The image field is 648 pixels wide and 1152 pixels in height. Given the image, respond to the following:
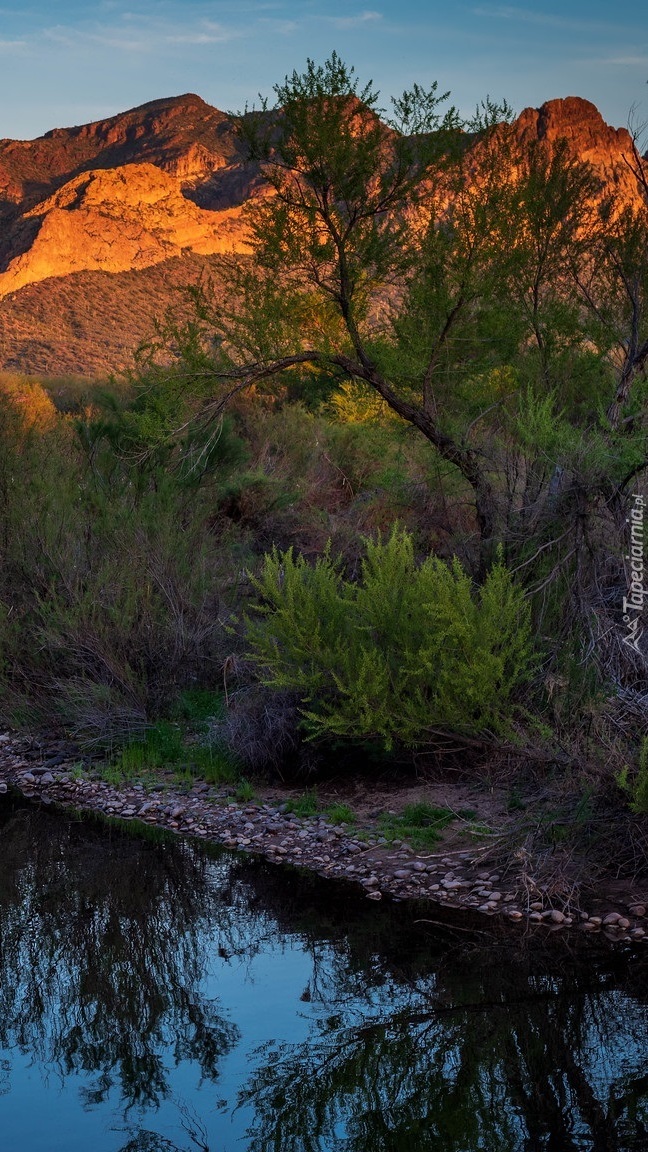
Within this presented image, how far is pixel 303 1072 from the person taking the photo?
18.8 ft

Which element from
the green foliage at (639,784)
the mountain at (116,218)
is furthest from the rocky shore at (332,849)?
the mountain at (116,218)

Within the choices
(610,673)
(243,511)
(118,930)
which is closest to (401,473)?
(243,511)

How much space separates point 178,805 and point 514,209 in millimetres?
7281

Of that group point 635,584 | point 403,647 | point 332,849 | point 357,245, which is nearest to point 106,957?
point 332,849

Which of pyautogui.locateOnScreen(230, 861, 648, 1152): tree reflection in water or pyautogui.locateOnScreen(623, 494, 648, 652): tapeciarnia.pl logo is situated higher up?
pyautogui.locateOnScreen(623, 494, 648, 652): tapeciarnia.pl logo

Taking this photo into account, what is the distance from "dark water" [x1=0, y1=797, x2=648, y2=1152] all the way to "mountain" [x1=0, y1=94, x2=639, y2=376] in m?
36.8

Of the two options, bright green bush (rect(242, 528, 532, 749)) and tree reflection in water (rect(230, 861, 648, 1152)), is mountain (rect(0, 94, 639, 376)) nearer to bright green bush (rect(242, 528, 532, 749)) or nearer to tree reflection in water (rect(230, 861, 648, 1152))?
bright green bush (rect(242, 528, 532, 749))

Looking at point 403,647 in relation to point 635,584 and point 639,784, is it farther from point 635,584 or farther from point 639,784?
point 639,784

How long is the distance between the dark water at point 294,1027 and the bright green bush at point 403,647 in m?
1.41

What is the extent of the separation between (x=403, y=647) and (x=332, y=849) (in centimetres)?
161

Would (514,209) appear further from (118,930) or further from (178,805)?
(118,930)

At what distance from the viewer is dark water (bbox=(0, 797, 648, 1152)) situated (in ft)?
17.4

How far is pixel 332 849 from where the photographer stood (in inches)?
342

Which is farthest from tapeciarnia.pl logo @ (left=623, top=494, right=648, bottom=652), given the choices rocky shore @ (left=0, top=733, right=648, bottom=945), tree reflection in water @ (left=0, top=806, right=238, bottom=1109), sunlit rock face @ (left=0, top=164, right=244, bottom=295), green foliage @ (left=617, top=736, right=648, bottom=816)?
sunlit rock face @ (left=0, top=164, right=244, bottom=295)
